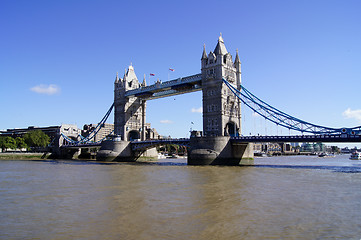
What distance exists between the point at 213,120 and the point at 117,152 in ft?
85.7

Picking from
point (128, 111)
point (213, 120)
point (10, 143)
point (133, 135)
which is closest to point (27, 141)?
point (10, 143)

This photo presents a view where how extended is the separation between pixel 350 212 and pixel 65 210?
1428cm

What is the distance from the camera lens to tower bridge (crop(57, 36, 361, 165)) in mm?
50806

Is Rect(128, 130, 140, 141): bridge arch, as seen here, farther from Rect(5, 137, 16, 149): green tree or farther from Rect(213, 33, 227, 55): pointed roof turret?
Rect(5, 137, 16, 149): green tree

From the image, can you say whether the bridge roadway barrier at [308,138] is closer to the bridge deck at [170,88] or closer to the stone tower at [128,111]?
the bridge deck at [170,88]

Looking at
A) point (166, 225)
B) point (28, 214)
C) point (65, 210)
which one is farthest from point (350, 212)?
point (28, 214)

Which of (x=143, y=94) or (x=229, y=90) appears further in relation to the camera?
(x=143, y=94)

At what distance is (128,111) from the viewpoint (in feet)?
267

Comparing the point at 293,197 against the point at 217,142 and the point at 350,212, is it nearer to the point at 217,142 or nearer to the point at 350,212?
the point at 350,212

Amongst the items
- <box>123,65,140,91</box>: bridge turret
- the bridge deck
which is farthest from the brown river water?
<box>123,65,140,91</box>: bridge turret

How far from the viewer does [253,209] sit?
15508 millimetres

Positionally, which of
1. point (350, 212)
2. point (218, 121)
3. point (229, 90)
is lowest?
point (350, 212)

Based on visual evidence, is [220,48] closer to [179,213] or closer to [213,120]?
[213,120]

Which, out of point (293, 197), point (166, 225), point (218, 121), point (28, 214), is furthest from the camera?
point (218, 121)
